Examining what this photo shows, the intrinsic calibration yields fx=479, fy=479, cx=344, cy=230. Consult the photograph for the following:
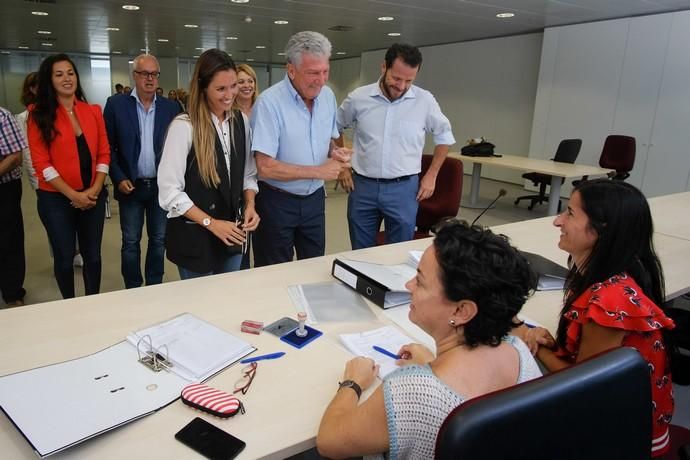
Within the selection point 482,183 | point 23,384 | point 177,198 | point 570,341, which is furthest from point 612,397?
point 482,183

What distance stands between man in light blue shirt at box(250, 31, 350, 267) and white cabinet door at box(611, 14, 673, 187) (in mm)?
5886

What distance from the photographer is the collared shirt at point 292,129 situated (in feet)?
7.05

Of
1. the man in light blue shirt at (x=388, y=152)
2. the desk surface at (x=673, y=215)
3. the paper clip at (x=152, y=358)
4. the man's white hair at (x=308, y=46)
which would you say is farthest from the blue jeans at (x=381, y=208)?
the paper clip at (x=152, y=358)

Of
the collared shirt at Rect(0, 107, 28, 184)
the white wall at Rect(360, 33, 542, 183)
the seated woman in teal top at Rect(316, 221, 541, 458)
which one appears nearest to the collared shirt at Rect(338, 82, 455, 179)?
the seated woman in teal top at Rect(316, 221, 541, 458)

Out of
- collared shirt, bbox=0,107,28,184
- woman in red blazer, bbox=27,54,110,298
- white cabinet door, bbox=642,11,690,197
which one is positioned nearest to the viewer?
woman in red blazer, bbox=27,54,110,298

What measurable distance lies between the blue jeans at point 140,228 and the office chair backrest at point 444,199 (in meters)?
1.79

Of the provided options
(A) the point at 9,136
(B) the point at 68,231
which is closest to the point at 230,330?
(B) the point at 68,231

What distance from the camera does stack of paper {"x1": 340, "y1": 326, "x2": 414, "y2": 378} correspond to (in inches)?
50.7

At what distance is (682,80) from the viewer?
6.08m

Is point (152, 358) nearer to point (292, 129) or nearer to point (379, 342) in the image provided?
point (379, 342)

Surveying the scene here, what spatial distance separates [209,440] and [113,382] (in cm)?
32

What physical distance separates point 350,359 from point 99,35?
10.7m

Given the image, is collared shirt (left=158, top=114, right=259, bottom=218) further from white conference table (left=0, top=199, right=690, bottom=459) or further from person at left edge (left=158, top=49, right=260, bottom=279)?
white conference table (left=0, top=199, right=690, bottom=459)

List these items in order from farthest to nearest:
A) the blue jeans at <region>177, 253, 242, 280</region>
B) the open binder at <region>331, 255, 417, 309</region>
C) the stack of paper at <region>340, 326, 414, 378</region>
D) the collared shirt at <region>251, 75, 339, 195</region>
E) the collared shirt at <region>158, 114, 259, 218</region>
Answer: the collared shirt at <region>251, 75, 339, 195</region>
the blue jeans at <region>177, 253, 242, 280</region>
the collared shirt at <region>158, 114, 259, 218</region>
the open binder at <region>331, 255, 417, 309</region>
the stack of paper at <region>340, 326, 414, 378</region>
